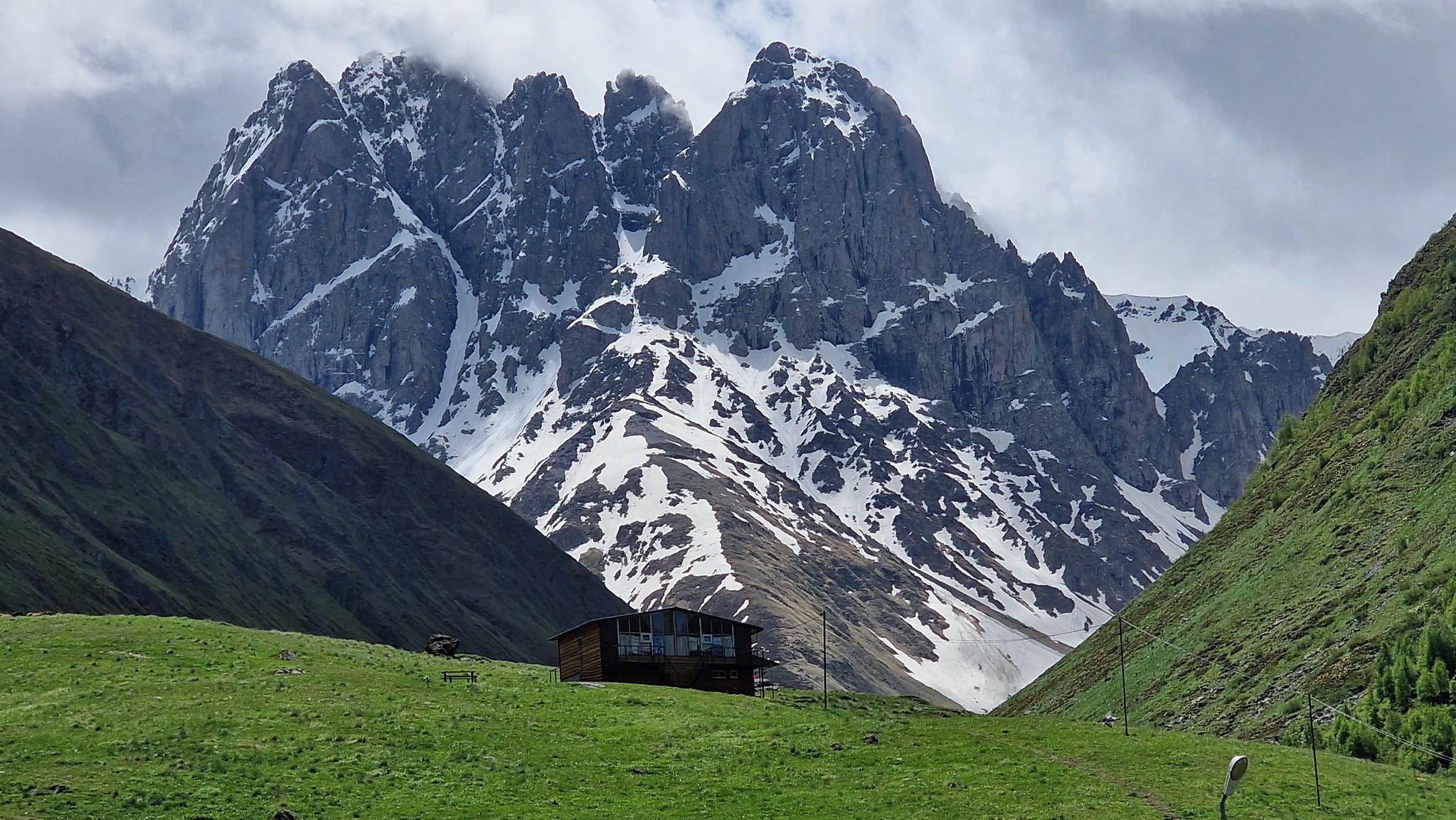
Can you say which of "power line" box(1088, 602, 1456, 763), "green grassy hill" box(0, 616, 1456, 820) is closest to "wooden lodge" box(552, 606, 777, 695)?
"green grassy hill" box(0, 616, 1456, 820)

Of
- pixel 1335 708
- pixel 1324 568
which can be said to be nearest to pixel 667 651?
pixel 1324 568

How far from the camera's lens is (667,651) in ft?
A: 290

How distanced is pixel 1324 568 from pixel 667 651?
37.2 meters

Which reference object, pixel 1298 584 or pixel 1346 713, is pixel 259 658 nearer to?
pixel 1346 713

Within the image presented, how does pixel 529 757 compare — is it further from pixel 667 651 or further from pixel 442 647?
pixel 442 647

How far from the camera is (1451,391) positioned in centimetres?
8644

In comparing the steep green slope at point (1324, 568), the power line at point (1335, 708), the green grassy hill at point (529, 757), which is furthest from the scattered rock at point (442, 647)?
the power line at point (1335, 708)

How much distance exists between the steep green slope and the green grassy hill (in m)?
10.9

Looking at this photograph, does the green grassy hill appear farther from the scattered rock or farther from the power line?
the scattered rock

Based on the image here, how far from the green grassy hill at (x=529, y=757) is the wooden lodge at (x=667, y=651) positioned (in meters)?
15.4

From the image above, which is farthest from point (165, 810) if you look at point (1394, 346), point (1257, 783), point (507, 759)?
point (1394, 346)

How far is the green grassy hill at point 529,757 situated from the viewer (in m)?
47.6

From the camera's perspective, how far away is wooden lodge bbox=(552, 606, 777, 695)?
284 ft

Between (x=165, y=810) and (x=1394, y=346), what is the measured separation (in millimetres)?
92710
